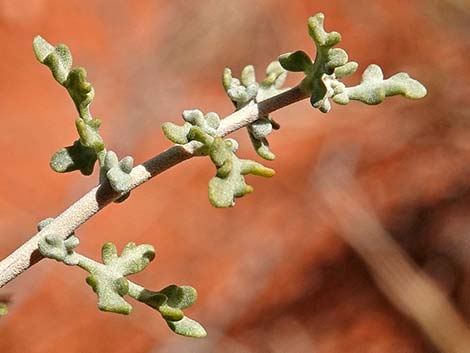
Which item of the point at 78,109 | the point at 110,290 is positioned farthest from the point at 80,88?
Answer: the point at 110,290

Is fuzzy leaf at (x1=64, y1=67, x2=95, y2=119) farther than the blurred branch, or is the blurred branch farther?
the blurred branch

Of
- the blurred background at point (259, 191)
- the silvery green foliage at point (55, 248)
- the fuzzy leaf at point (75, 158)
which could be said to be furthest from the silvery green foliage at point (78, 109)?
the blurred background at point (259, 191)

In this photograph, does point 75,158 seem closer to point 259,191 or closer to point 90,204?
point 90,204

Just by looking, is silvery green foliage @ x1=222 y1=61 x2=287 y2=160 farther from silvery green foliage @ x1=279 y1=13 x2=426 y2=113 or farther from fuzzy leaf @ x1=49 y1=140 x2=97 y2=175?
fuzzy leaf @ x1=49 y1=140 x2=97 y2=175

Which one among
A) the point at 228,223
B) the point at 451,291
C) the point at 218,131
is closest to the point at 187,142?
the point at 218,131

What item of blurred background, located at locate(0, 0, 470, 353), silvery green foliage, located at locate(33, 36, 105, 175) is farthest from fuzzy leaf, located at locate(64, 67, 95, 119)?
blurred background, located at locate(0, 0, 470, 353)
